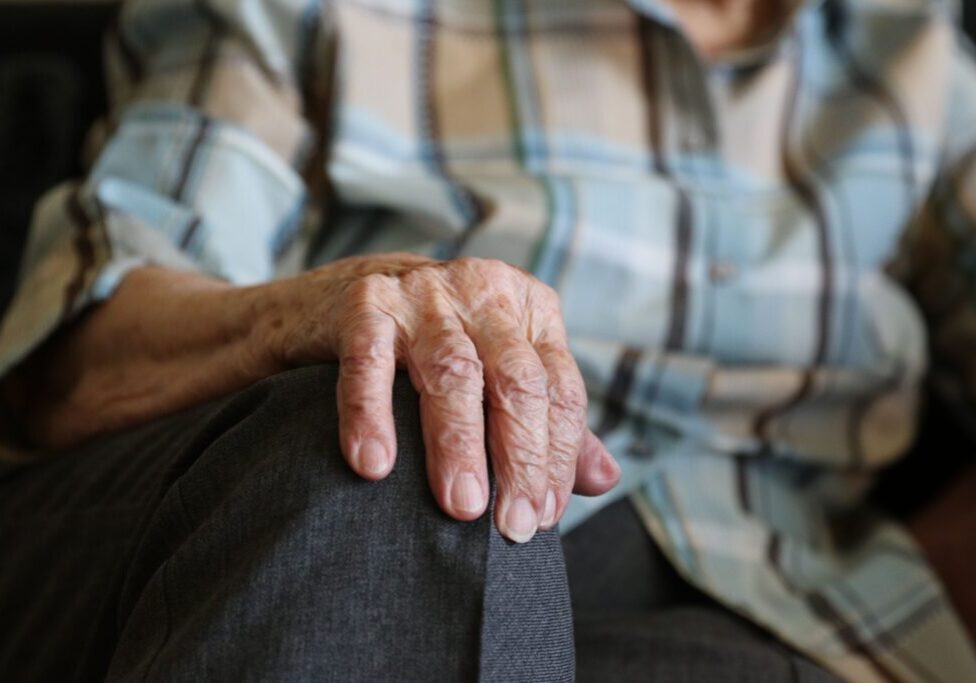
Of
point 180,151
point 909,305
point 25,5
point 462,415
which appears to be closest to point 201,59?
point 180,151

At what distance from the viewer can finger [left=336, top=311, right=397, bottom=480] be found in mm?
520

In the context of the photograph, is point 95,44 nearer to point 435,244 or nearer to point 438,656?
point 435,244

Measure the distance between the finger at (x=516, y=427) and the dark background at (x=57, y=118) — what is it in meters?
0.72

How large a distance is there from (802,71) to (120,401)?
77 centimetres

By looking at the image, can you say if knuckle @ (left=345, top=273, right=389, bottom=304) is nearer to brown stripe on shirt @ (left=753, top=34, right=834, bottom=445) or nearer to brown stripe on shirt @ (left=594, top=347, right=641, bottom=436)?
brown stripe on shirt @ (left=594, top=347, right=641, bottom=436)

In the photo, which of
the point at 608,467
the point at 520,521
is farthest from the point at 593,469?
the point at 520,521

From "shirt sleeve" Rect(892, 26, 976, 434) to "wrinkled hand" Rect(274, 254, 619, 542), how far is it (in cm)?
63

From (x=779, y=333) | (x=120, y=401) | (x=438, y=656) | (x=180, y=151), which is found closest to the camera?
(x=438, y=656)

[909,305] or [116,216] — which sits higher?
[116,216]

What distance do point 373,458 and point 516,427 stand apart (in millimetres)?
80

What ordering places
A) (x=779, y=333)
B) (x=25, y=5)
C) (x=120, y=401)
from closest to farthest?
(x=120, y=401) → (x=779, y=333) → (x=25, y=5)

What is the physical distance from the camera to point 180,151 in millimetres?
933

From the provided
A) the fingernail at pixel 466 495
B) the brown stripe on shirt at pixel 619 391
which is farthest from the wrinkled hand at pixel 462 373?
the brown stripe on shirt at pixel 619 391

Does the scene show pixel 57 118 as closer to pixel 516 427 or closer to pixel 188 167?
pixel 188 167
